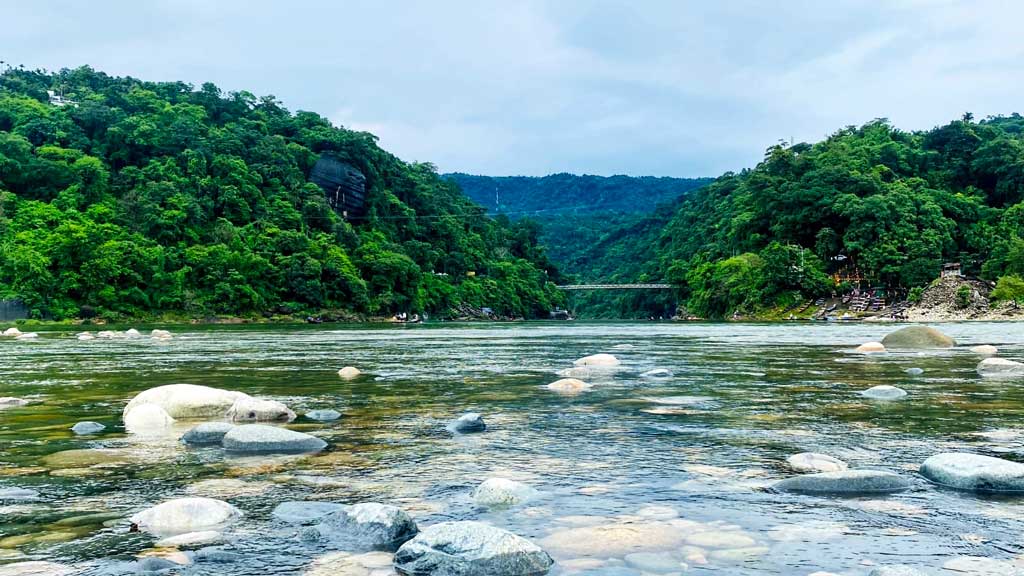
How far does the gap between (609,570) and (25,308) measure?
82.5 m

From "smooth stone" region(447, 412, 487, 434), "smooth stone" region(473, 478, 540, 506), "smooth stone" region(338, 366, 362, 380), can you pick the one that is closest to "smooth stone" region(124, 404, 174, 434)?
"smooth stone" region(447, 412, 487, 434)

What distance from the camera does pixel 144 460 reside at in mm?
7914

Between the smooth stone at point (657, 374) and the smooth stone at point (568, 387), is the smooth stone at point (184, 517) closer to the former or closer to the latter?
the smooth stone at point (568, 387)

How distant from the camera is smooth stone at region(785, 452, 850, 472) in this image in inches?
279

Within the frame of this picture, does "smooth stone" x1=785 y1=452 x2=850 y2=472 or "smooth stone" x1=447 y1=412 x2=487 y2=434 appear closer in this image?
"smooth stone" x1=785 y1=452 x2=850 y2=472

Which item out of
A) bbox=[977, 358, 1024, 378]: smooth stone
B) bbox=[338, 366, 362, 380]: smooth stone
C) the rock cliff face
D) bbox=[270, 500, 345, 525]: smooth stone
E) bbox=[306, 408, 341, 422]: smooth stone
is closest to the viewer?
bbox=[270, 500, 345, 525]: smooth stone

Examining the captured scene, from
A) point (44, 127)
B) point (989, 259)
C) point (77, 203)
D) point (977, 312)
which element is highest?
point (44, 127)

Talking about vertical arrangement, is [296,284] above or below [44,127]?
below

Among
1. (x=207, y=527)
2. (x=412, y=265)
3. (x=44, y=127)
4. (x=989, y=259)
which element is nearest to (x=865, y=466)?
(x=207, y=527)

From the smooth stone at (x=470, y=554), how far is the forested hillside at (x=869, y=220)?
89.4 m

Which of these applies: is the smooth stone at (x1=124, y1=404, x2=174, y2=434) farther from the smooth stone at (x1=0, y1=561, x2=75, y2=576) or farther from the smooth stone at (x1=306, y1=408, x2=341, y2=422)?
the smooth stone at (x1=0, y1=561, x2=75, y2=576)

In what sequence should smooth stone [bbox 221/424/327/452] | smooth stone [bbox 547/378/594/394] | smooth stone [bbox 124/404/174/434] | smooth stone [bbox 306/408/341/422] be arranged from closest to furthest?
smooth stone [bbox 221/424/327/452], smooth stone [bbox 124/404/174/434], smooth stone [bbox 306/408/341/422], smooth stone [bbox 547/378/594/394]

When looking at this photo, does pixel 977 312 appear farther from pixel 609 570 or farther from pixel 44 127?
pixel 44 127

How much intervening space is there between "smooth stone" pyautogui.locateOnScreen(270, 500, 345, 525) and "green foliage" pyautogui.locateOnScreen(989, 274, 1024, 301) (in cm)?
8823
